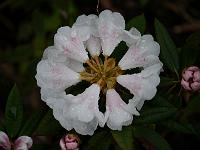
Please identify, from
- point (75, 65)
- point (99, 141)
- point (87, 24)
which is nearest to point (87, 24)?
point (87, 24)

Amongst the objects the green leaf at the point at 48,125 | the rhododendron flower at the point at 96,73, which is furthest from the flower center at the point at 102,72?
the green leaf at the point at 48,125

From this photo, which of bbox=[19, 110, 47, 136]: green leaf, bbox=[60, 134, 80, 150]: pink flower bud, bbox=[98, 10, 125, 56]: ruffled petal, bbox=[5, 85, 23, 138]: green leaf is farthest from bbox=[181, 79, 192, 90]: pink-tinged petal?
bbox=[5, 85, 23, 138]: green leaf

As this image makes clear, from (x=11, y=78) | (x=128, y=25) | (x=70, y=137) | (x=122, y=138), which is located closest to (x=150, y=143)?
(x=122, y=138)

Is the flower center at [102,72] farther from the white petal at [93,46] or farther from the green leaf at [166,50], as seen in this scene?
the green leaf at [166,50]

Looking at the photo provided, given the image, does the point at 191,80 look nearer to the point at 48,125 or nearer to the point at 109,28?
the point at 109,28

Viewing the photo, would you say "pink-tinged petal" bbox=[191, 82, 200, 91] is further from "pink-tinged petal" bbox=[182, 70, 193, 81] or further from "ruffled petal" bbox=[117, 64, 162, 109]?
"ruffled petal" bbox=[117, 64, 162, 109]

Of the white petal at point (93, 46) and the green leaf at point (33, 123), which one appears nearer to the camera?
the white petal at point (93, 46)
